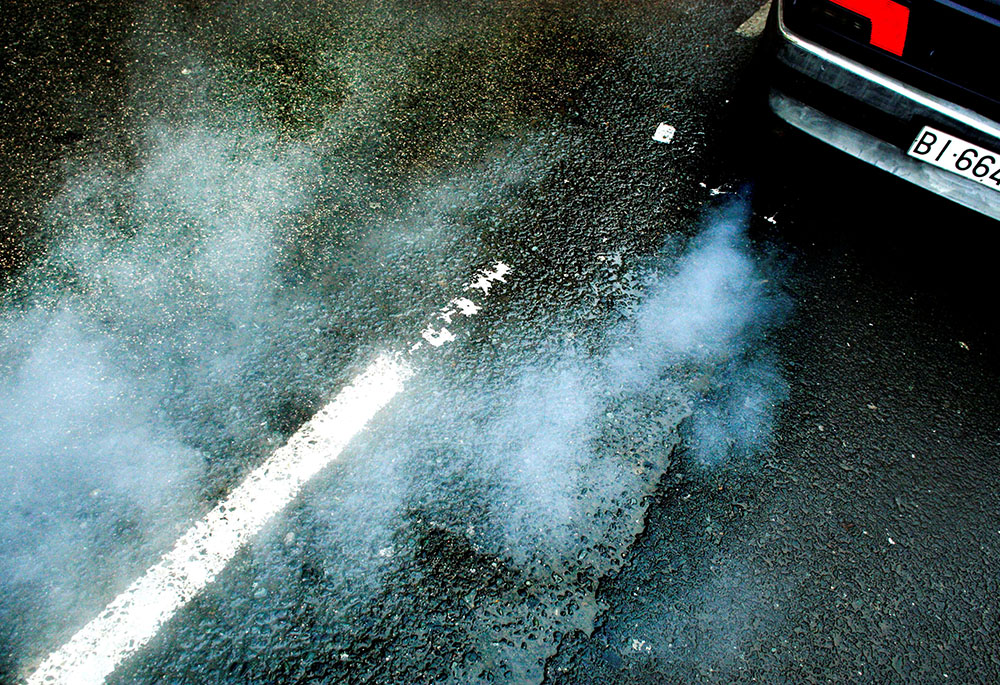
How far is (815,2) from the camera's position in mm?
2754

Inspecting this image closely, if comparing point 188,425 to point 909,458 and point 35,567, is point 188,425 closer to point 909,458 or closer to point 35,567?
point 35,567

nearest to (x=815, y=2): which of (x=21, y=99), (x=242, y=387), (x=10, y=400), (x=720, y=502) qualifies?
(x=720, y=502)

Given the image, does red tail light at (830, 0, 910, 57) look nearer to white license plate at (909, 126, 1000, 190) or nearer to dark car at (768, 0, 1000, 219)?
dark car at (768, 0, 1000, 219)

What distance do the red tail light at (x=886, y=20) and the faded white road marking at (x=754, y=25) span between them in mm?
1901

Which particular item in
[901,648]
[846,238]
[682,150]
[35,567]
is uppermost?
[35,567]

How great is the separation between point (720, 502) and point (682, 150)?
6.78 ft

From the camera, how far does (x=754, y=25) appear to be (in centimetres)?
452

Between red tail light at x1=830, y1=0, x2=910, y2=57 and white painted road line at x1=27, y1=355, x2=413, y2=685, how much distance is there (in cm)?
227

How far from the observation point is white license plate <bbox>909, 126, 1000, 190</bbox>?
2578 mm

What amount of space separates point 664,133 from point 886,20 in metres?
1.31

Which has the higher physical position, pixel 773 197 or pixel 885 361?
pixel 773 197

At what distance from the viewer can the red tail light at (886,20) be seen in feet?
8.41

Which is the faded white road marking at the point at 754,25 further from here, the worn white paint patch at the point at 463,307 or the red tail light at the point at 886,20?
the worn white paint patch at the point at 463,307

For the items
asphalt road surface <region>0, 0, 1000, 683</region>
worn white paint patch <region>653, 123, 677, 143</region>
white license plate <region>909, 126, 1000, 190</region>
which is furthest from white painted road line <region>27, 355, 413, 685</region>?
white license plate <region>909, 126, 1000, 190</region>
